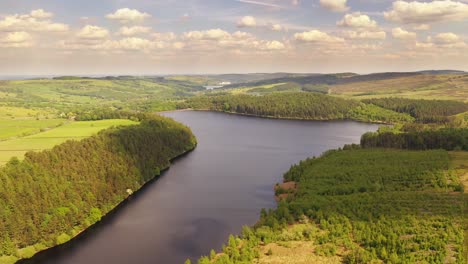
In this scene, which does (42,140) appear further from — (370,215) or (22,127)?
(370,215)

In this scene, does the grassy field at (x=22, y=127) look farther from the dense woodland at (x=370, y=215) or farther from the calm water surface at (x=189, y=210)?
the dense woodland at (x=370, y=215)

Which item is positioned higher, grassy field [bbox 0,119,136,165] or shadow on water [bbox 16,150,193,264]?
grassy field [bbox 0,119,136,165]

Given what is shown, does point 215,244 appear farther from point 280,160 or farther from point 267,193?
point 280,160

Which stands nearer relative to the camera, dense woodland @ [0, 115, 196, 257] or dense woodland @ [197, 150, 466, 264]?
dense woodland @ [197, 150, 466, 264]

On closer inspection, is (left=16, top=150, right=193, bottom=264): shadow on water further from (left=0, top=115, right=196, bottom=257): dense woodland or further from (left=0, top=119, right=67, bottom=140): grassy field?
(left=0, top=119, right=67, bottom=140): grassy field

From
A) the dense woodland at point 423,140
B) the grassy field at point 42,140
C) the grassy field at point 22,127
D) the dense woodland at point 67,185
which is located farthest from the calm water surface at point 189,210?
the grassy field at point 22,127

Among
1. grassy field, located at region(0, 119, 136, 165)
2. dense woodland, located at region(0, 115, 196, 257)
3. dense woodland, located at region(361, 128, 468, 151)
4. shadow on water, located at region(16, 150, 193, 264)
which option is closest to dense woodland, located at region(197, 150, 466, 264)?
dense woodland, located at region(361, 128, 468, 151)
